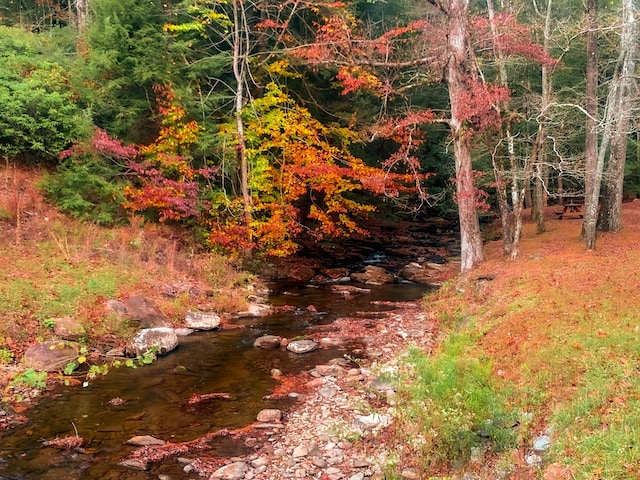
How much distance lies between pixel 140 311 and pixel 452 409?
8077mm

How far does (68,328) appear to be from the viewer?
10016 mm

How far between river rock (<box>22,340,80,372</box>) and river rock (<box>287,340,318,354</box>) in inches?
169

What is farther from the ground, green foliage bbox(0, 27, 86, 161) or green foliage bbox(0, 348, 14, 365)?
green foliage bbox(0, 27, 86, 161)

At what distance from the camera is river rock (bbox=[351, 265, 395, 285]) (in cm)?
1850

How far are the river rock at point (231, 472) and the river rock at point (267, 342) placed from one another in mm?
4806

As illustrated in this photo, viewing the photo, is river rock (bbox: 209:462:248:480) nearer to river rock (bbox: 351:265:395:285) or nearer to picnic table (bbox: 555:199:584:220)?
river rock (bbox: 351:265:395:285)

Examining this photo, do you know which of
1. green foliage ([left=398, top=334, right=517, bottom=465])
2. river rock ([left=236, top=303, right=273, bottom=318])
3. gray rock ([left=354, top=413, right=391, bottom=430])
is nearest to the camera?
green foliage ([left=398, top=334, right=517, bottom=465])

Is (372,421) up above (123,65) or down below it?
below

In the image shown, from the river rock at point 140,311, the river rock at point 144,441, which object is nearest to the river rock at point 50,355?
the river rock at point 140,311

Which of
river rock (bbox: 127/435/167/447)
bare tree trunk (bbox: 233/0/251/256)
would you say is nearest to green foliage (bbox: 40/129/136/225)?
bare tree trunk (bbox: 233/0/251/256)

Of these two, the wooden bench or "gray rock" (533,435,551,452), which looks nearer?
"gray rock" (533,435,551,452)

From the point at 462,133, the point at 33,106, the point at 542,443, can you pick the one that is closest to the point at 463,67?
the point at 462,133

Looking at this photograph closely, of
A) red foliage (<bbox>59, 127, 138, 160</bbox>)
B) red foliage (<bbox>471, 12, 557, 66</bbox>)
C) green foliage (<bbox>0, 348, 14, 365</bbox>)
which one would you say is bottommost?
green foliage (<bbox>0, 348, 14, 365</bbox>)

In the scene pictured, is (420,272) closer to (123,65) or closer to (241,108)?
(241,108)
